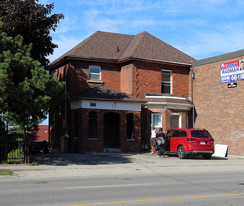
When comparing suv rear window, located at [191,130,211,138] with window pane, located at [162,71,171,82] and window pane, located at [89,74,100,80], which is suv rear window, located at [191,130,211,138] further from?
window pane, located at [89,74,100,80]

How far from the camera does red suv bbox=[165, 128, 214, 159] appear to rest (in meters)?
21.6

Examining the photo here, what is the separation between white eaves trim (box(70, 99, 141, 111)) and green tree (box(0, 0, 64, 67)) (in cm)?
430

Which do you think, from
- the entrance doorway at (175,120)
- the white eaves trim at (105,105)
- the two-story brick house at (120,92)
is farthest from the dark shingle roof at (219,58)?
the white eaves trim at (105,105)

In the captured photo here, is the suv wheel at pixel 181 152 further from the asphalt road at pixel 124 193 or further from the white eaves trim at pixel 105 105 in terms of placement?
the asphalt road at pixel 124 193

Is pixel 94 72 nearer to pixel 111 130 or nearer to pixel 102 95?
pixel 102 95

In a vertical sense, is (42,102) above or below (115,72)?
below

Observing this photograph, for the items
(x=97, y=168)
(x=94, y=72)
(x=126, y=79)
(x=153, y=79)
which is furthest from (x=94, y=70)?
(x=97, y=168)

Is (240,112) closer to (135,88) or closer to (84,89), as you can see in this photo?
(135,88)

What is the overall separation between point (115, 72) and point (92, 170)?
558 inches

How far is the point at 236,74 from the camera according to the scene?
25.6m

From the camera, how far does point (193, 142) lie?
70.9 feet

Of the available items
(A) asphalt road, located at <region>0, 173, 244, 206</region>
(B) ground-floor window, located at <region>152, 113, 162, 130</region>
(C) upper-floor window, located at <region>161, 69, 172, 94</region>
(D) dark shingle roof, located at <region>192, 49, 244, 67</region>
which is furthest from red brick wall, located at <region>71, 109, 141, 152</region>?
(A) asphalt road, located at <region>0, 173, 244, 206</region>

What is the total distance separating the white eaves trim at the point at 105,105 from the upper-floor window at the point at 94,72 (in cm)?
299

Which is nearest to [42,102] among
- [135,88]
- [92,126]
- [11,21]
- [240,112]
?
[11,21]
